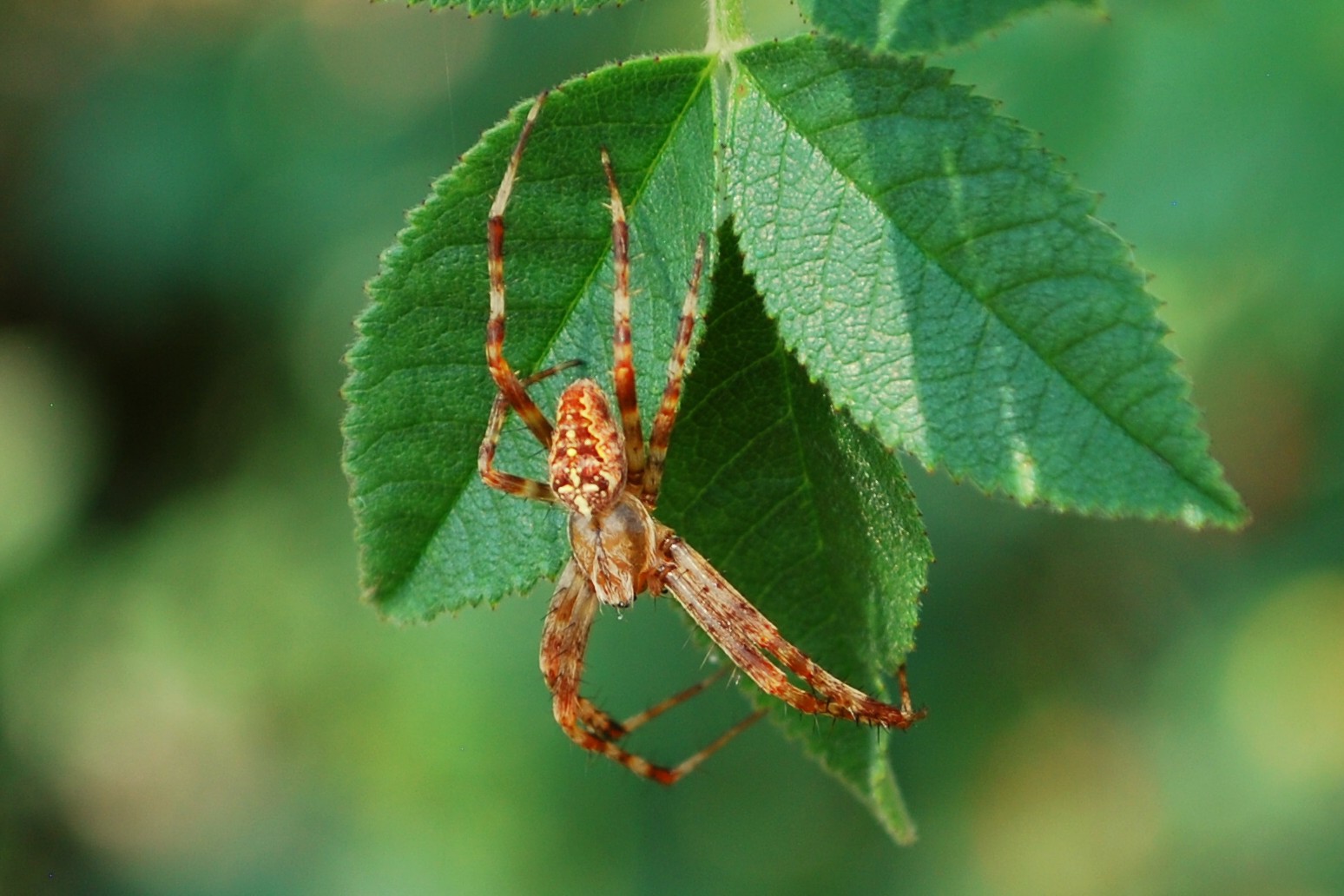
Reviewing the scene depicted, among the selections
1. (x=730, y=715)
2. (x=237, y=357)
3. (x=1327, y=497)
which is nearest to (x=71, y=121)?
(x=237, y=357)

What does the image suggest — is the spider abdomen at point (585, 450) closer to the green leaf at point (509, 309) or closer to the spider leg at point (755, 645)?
the green leaf at point (509, 309)

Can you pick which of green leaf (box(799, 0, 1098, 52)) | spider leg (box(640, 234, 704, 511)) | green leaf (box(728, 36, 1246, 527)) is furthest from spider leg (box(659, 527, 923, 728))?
green leaf (box(799, 0, 1098, 52))

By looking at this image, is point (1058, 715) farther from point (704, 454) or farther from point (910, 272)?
point (910, 272)

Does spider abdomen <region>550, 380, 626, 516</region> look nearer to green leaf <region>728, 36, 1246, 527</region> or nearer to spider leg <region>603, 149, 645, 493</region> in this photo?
spider leg <region>603, 149, 645, 493</region>

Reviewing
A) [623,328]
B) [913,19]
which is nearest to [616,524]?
[623,328]

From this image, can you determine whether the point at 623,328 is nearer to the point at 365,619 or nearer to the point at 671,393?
the point at 671,393
